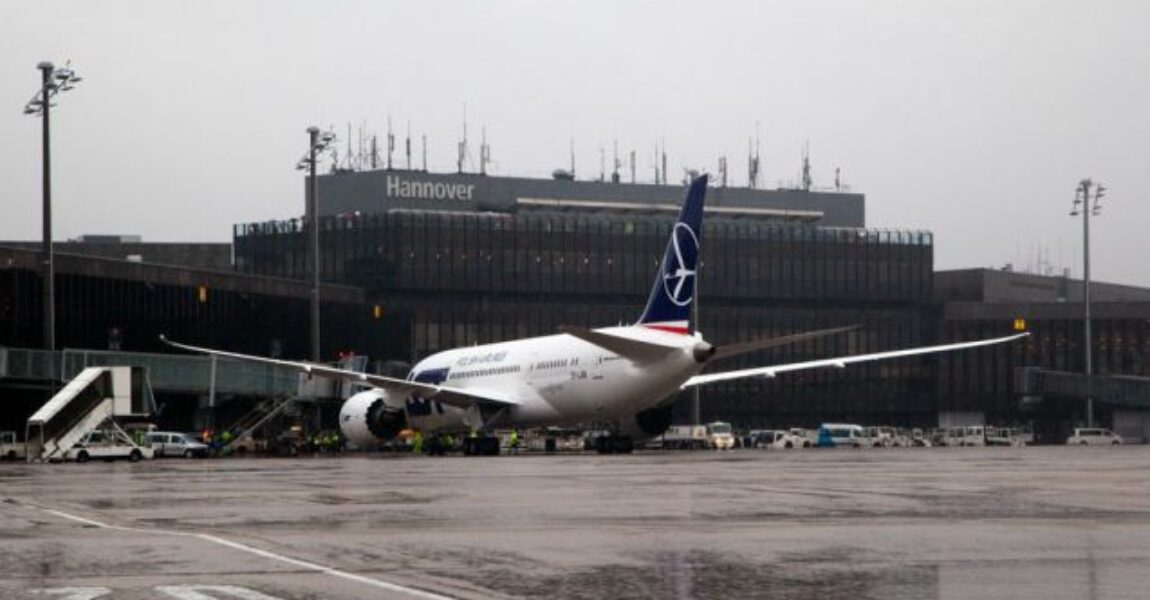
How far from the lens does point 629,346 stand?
205 feet

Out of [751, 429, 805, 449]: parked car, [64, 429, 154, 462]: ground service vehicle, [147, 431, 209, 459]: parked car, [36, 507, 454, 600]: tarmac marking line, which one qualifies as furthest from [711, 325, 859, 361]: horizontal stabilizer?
[751, 429, 805, 449]: parked car

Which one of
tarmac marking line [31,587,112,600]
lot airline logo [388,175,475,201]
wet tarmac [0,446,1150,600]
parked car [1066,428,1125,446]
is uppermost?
lot airline logo [388,175,475,201]

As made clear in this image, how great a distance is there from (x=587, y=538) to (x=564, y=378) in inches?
1842

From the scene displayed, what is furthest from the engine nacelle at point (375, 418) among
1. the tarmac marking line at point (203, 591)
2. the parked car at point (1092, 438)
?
the tarmac marking line at point (203, 591)

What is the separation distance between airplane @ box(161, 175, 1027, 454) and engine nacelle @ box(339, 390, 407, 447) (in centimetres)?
4

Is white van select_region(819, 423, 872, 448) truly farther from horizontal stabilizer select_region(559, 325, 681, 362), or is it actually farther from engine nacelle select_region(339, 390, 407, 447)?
horizontal stabilizer select_region(559, 325, 681, 362)

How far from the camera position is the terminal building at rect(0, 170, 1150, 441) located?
487 feet

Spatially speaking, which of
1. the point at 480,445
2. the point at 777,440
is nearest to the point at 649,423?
the point at 480,445

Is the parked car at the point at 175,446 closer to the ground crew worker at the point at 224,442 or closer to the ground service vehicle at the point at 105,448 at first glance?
the ground crew worker at the point at 224,442

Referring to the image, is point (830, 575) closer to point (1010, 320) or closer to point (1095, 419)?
point (1095, 419)

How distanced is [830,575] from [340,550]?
5.74m

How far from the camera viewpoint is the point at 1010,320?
518ft

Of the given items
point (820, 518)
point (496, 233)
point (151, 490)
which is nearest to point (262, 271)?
point (496, 233)

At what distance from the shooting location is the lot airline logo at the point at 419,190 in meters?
159
